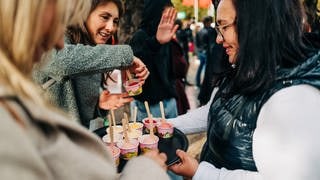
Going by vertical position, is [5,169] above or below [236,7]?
below

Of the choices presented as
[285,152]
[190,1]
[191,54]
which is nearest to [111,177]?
[285,152]

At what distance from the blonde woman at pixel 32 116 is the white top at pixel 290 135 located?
85 cm

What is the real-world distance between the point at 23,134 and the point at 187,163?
49.0 inches

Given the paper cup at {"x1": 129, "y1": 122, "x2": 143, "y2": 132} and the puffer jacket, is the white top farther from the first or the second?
the paper cup at {"x1": 129, "y1": 122, "x2": 143, "y2": 132}

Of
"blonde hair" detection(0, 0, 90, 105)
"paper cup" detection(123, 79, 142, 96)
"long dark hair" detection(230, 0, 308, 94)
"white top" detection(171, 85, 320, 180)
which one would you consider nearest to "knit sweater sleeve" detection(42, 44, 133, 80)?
"paper cup" detection(123, 79, 142, 96)

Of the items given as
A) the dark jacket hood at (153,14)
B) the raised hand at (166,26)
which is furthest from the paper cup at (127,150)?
the dark jacket hood at (153,14)

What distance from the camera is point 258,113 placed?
168cm

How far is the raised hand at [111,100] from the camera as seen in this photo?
273 centimetres

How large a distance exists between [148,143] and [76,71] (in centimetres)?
61

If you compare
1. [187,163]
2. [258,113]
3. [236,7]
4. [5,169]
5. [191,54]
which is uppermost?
[236,7]

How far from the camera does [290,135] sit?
1541mm

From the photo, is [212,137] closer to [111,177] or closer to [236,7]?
[236,7]

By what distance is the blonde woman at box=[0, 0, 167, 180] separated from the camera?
81cm

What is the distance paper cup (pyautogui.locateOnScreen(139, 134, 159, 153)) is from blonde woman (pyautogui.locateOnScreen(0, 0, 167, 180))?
122cm
